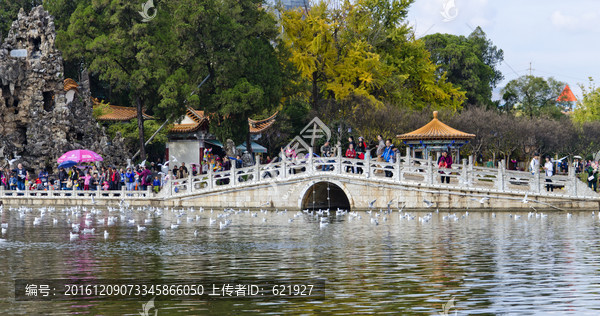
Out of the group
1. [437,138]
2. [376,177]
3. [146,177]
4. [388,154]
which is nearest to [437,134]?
[437,138]

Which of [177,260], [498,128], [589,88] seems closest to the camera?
[177,260]

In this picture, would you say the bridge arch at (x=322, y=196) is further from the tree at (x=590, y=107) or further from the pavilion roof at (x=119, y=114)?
the tree at (x=590, y=107)

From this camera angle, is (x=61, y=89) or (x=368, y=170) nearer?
(x=368, y=170)

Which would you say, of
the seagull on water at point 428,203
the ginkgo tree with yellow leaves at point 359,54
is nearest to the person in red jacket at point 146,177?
the ginkgo tree with yellow leaves at point 359,54

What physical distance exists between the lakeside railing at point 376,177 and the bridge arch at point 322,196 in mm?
652

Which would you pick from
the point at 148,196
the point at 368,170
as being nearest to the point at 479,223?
the point at 368,170

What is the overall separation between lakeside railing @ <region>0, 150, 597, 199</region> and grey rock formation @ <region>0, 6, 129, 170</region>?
142 inches

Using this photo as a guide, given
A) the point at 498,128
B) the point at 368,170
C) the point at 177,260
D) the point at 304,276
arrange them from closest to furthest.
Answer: the point at 304,276, the point at 177,260, the point at 368,170, the point at 498,128

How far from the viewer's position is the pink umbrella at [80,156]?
37.0m

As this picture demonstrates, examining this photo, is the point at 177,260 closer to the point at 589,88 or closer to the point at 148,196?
the point at 148,196

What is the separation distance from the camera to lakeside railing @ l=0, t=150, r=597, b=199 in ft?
89.5

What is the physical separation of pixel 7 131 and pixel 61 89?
322 centimetres

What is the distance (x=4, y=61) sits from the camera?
39281 millimetres

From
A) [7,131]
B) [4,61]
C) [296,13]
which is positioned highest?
[296,13]
